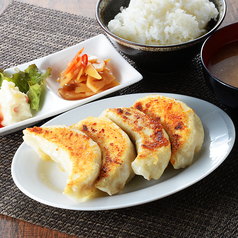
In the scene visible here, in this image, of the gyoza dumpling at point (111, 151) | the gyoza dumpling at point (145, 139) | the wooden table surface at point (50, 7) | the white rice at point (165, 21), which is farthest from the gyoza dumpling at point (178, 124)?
the wooden table surface at point (50, 7)

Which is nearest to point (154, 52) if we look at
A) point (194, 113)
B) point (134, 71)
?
point (134, 71)

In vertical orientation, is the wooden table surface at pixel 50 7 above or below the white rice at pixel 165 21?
below

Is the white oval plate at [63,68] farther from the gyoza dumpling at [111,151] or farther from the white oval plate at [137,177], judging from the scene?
the gyoza dumpling at [111,151]

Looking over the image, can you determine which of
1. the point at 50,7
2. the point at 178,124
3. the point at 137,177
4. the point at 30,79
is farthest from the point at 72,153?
the point at 50,7

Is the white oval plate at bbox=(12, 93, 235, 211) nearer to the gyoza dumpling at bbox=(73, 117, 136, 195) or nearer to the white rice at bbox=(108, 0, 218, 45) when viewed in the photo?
the gyoza dumpling at bbox=(73, 117, 136, 195)

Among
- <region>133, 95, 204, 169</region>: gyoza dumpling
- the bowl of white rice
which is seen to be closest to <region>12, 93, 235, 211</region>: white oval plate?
<region>133, 95, 204, 169</region>: gyoza dumpling

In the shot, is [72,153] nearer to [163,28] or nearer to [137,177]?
[137,177]

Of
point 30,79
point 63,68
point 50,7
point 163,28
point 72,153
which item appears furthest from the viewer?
point 50,7

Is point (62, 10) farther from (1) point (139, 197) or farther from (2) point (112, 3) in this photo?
(1) point (139, 197)
